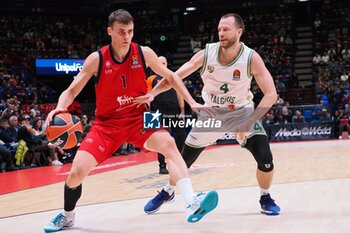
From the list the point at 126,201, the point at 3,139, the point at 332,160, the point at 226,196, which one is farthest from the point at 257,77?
the point at 3,139

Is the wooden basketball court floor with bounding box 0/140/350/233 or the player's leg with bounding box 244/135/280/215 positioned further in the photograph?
the player's leg with bounding box 244/135/280/215

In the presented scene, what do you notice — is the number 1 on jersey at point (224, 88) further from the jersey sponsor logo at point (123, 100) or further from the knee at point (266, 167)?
the jersey sponsor logo at point (123, 100)

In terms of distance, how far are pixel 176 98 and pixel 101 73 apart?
396 centimetres

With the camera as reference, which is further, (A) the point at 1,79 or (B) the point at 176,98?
(A) the point at 1,79

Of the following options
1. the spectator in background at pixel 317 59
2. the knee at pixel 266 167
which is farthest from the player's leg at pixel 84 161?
the spectator in background at pixel 317 59

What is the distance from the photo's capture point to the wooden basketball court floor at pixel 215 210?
425cm

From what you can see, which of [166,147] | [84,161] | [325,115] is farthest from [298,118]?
[84,161]

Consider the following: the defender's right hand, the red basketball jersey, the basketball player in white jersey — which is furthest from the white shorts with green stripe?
the defender's right hand

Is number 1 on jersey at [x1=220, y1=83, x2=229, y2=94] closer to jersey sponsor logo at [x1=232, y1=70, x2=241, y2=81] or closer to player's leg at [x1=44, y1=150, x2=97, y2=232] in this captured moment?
jersey sponsor logo at [x1=232, y1=70, x2=241, y2=81]

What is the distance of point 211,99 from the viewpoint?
490cm

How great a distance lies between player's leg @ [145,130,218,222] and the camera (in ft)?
12.7

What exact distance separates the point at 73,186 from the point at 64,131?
0.48m

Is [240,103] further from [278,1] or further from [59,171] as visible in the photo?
[278,1]

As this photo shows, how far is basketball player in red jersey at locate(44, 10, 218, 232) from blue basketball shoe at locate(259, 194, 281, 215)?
0.97 m
